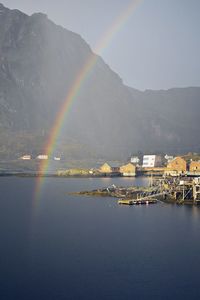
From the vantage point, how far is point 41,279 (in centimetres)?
3641

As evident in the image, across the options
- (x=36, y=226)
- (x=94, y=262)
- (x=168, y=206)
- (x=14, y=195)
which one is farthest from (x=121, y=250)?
(x=14, y=195)

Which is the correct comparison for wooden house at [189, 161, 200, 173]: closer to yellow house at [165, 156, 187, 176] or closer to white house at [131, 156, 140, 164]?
yellow house at [165, 156, 187, 176]

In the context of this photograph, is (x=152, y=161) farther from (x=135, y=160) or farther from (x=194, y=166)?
(x=194, y=166)

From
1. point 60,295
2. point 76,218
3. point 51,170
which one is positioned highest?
point 51,170

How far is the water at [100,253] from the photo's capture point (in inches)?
1361

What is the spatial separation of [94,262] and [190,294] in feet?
30.4

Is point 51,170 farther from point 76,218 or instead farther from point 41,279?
point 41,279

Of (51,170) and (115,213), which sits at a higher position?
(51,170)

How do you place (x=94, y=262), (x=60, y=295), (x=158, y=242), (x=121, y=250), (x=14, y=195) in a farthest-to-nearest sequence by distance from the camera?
(x=14, y=195)
(x=158, y=242)
(x=121, y=250)
(x=94, y=262)
(x=60, y=295)

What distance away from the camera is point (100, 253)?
43438mm

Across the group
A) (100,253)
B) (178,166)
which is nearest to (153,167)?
(178,166)

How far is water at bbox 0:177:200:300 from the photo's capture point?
34.6 meters

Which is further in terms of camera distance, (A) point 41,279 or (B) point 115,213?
(B) point 115,213

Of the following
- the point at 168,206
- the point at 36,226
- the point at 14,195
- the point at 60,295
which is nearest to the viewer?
the point at 60,295
